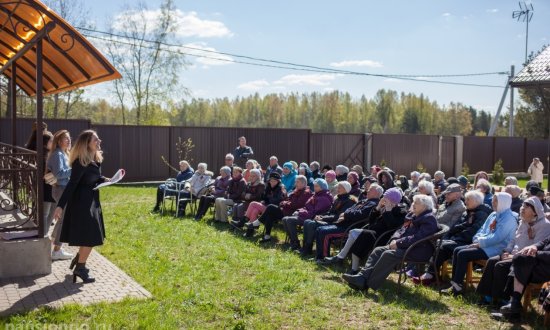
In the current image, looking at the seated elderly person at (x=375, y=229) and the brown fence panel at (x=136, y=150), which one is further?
the brown fence panel at (x=136, y=150)

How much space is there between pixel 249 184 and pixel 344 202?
254 centimetres

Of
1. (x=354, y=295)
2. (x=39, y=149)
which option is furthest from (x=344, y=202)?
(x=39, y=149)

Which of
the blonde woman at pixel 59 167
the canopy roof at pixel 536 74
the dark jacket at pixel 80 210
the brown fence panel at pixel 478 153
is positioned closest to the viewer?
the dark jacket at pixel 80 210

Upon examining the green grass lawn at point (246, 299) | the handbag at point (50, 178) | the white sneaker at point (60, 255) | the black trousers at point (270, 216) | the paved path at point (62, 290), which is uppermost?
the handbag at point (50, 178)

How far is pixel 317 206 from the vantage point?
8.30 metres

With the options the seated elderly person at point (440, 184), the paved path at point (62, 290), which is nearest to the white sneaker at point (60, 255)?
the paved path at point (62, 290)

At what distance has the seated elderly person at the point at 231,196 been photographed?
33.6ft

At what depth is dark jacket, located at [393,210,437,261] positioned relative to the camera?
602cm

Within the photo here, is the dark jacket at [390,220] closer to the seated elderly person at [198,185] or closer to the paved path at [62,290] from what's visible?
the paved path at [62,290]

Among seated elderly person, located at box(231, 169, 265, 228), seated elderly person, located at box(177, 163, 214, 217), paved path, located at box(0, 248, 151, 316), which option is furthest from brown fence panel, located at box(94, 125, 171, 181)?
paved path, located at box(0, 248, 151, 316)

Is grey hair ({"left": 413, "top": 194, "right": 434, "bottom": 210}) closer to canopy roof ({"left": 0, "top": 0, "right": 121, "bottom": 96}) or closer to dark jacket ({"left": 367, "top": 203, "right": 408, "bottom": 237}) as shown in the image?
dark jacket ({"left": 367, "top": 203, "right": 408, "bottom": 237})

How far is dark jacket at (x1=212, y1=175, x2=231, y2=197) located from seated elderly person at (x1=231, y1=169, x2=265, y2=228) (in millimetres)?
902

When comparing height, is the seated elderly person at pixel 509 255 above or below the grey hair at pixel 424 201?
below

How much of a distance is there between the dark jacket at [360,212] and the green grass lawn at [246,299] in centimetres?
84
